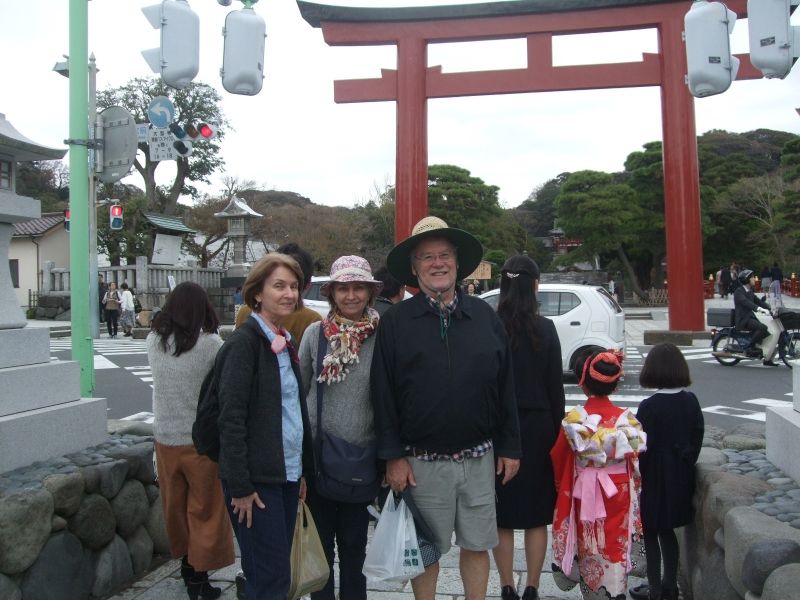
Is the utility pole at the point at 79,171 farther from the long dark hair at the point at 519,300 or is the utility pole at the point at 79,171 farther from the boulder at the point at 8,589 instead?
the long dark hair at the point at 519,300

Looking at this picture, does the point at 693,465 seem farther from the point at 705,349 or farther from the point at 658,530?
the point at 705,349

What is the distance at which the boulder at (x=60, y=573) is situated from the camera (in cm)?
280

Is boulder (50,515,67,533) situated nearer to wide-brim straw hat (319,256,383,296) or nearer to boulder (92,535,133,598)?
boulder (92,535,133,598)

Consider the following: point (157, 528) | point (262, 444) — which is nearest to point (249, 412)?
point (262, 444)

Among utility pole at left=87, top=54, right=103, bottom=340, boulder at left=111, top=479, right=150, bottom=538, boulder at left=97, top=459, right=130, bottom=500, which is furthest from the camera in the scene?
utility pole at left=87, top=54, right=103, bottom=340

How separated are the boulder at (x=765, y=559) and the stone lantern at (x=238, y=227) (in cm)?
2332

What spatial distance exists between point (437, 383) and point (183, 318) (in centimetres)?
133

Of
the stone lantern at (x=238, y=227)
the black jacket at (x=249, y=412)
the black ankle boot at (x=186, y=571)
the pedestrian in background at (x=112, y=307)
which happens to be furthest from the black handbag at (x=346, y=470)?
the stone lantern at (x=238, y=227)

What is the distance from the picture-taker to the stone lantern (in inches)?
966

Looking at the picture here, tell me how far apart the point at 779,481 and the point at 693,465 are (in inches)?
14.0

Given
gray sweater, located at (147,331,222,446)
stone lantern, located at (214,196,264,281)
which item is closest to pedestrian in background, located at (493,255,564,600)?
gray sweater, located at (147,331,222,446)

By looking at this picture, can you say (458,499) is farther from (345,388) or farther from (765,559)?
(765,559)

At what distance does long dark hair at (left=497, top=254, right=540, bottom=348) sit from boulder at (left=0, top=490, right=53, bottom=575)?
2104mm

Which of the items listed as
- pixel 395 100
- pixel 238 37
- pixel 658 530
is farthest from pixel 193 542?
pixel 395 100
